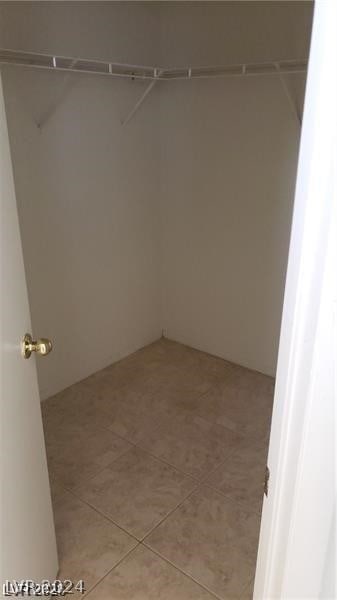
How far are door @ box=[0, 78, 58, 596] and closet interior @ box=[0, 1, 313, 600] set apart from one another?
1.68ft

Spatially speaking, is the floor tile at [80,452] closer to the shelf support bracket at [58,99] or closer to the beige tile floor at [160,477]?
the beige tile floor at [160,477]

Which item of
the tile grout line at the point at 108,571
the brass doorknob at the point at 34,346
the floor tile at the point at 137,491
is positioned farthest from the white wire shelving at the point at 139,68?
the tile grout line at the point at 108,571

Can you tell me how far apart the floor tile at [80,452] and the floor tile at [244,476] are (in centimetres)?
49

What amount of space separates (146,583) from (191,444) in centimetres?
74

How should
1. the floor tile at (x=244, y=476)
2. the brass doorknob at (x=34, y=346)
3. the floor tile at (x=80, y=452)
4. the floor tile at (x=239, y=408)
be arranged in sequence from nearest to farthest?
the brass doorknob at (x=34, y=346)
the floor tile at (x=244, y=476)
the floor tile at (x=80, y=452)
the floor tile at (x=239, y=408)

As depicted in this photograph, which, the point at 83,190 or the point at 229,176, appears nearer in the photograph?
the point at 83,190

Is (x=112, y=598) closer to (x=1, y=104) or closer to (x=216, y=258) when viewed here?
(x=1, y=104)

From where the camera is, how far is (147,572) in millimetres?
1632

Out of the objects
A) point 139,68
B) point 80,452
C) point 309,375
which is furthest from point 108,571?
point 139,68

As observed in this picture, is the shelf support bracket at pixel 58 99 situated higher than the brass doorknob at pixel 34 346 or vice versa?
the shelf support bracket at pixel 58 99

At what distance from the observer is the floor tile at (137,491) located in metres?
1.85

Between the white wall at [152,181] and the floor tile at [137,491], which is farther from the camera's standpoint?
the white wall at [152,181]

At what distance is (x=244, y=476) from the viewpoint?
2045 millimetres

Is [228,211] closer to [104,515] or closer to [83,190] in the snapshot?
[83,190]
